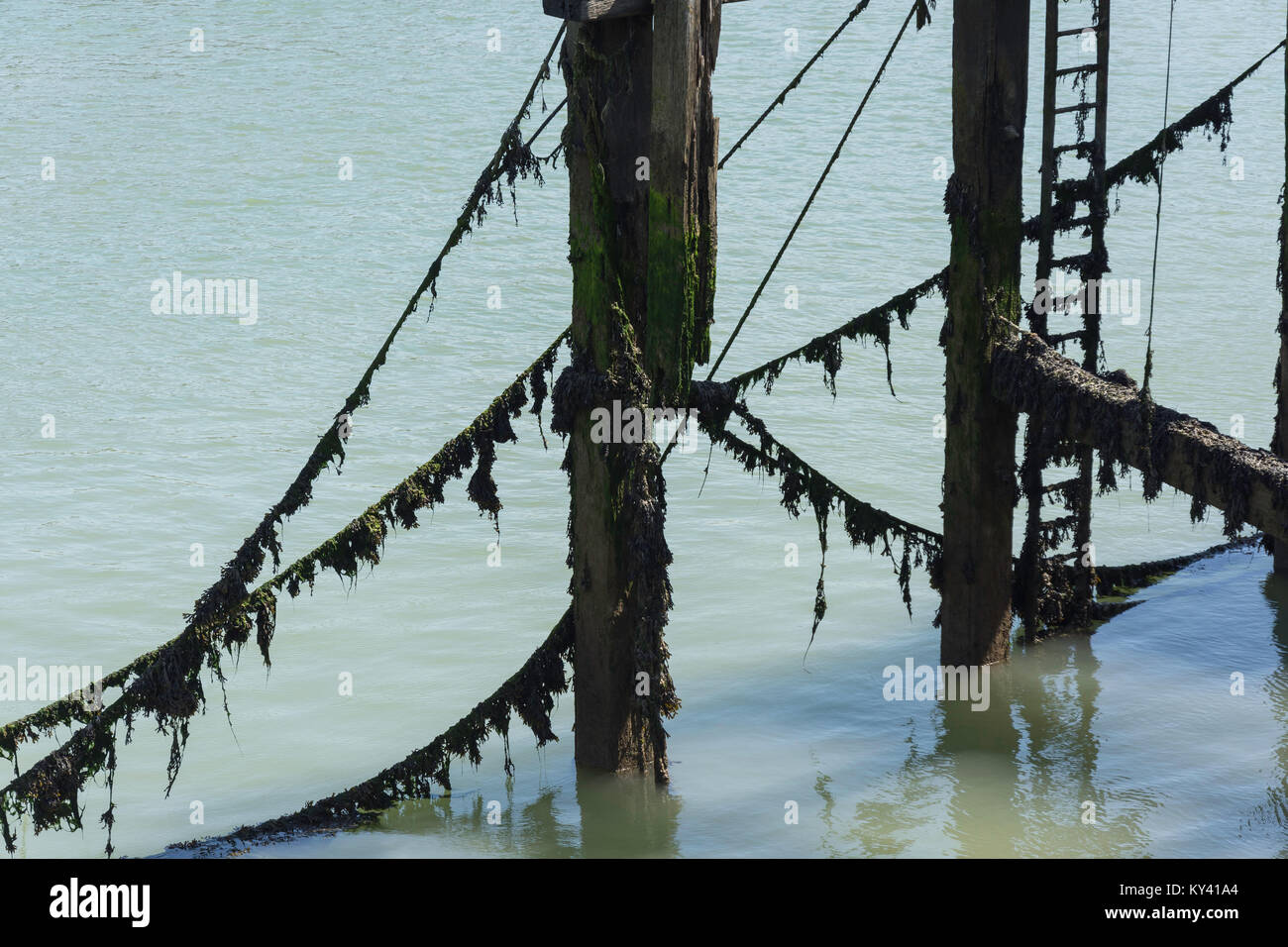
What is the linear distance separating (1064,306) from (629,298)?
2971 millimetres

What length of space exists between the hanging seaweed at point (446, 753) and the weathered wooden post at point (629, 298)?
0.56ft

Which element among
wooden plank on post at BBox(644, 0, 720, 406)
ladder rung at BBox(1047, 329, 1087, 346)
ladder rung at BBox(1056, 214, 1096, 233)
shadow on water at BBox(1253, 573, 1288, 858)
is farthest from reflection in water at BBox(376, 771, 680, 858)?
ladder rung at BBox(1056, 214, 1096, 233)

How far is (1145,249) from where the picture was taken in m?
20.0

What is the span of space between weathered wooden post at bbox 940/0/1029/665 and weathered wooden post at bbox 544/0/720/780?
191cm

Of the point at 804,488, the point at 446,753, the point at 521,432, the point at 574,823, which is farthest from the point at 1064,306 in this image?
the point at 521,432

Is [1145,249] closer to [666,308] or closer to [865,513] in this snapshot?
[865,513]

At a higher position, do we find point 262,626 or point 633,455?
point 633,455

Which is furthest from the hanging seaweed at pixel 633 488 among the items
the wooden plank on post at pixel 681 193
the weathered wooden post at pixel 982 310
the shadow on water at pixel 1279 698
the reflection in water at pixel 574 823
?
the shadow on water at pixel 1279 698

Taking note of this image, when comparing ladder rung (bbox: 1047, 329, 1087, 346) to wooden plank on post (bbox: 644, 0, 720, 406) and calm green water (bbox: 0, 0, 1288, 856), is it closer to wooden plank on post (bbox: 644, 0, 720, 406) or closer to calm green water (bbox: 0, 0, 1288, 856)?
calm green water (bbox: 0, 0, 1288, 856)

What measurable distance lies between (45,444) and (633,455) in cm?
861

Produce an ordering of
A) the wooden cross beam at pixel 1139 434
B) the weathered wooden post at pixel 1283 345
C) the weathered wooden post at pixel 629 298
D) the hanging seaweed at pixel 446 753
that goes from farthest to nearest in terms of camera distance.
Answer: the weathered wooden post at pixel 1283 345
the hanging seaweed at pixel 446 753
the wooden cross beam at pixel 1139 434
the weathered wooden post at pixel 629 298

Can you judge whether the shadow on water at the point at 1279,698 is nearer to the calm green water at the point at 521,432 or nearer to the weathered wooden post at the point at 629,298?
the calm green water at the point at 521,432

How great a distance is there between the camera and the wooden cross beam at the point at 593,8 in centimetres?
632
